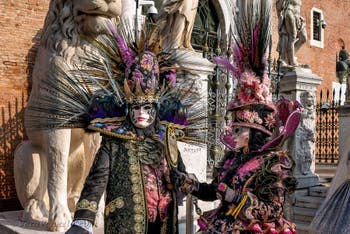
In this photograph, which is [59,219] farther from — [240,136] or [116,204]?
[240,136]

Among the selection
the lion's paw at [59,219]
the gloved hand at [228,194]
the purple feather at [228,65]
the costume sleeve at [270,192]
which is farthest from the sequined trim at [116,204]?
the lion's paw at [59,219]

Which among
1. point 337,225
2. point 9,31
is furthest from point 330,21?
point 337,225

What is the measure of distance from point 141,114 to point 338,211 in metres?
2.33

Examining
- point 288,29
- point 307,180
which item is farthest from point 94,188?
point 288,29

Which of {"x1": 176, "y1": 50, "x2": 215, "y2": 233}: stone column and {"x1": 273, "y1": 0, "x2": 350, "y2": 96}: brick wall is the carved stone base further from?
{"x1": 273, "y1": 0, "x2": 350, "y2": 96}: brick wall

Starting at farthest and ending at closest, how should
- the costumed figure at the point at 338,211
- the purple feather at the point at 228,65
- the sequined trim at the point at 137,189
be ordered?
the costumed figure at the point at 338,211 → the purple feather at the point at 228,65 → the sequined trim at the point at 137,189

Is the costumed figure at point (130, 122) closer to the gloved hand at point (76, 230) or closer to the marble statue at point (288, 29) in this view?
the gloved hand at point (76, 230)

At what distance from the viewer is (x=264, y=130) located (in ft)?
8.95

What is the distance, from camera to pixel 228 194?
2645mm

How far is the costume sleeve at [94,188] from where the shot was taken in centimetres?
231

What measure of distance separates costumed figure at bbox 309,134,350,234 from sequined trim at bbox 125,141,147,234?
6.87ft

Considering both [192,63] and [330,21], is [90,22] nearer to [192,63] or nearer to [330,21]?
[192,63]

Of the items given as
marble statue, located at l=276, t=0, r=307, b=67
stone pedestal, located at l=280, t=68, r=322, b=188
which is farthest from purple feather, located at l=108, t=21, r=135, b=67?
marble statue, located at l=276, t=0, r=307, b=67

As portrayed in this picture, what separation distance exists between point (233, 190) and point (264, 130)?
Answer: 0.40 m
